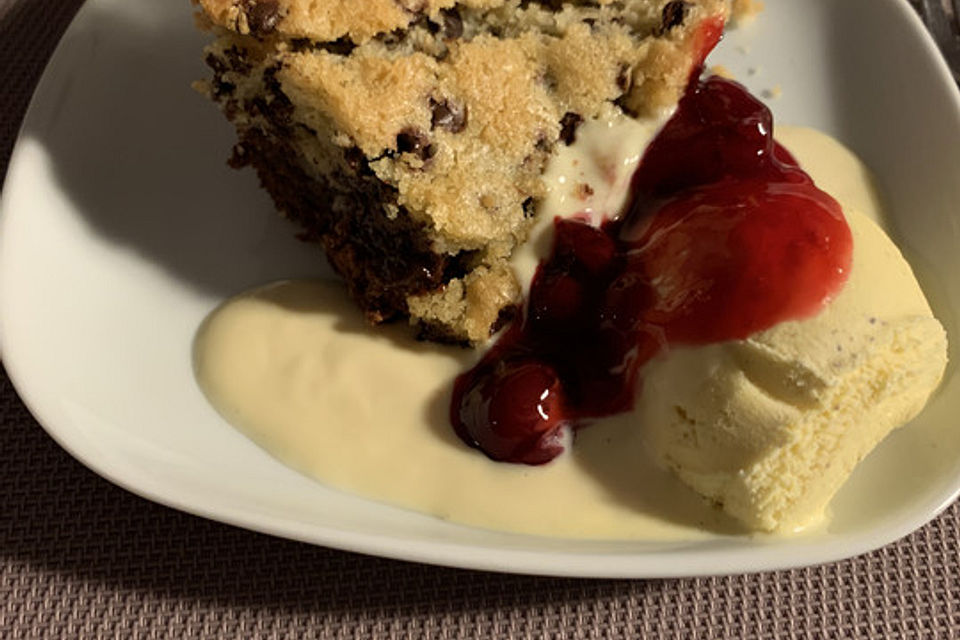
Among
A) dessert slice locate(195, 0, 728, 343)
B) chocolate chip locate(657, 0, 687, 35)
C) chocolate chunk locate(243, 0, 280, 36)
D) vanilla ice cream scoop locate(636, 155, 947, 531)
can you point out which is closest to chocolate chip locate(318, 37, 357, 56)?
dessert slice locate(195, 0, 728, 343)

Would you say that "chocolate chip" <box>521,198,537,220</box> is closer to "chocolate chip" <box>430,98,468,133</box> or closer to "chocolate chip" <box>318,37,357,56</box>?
"chocolate chip" <box>430,98,468,133</box>

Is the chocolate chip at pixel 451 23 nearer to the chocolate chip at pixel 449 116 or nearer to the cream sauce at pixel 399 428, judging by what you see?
the chocolate chip at pixel 449 116

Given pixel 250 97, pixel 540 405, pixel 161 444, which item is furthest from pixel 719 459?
pixel 250 97

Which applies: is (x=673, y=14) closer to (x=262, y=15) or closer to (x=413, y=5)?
(x=413, y=5)

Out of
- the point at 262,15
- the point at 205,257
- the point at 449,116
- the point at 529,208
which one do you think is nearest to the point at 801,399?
the point at 529,208

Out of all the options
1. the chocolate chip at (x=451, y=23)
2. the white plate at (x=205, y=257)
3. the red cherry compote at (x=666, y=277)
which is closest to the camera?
the white plate at (x=205, y=257)

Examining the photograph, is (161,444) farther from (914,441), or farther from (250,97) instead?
(914,441)

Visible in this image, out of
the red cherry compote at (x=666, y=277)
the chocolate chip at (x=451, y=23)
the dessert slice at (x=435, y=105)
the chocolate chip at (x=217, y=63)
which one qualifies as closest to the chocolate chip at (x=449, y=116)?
the dessert slice at (x=435, y=105)
